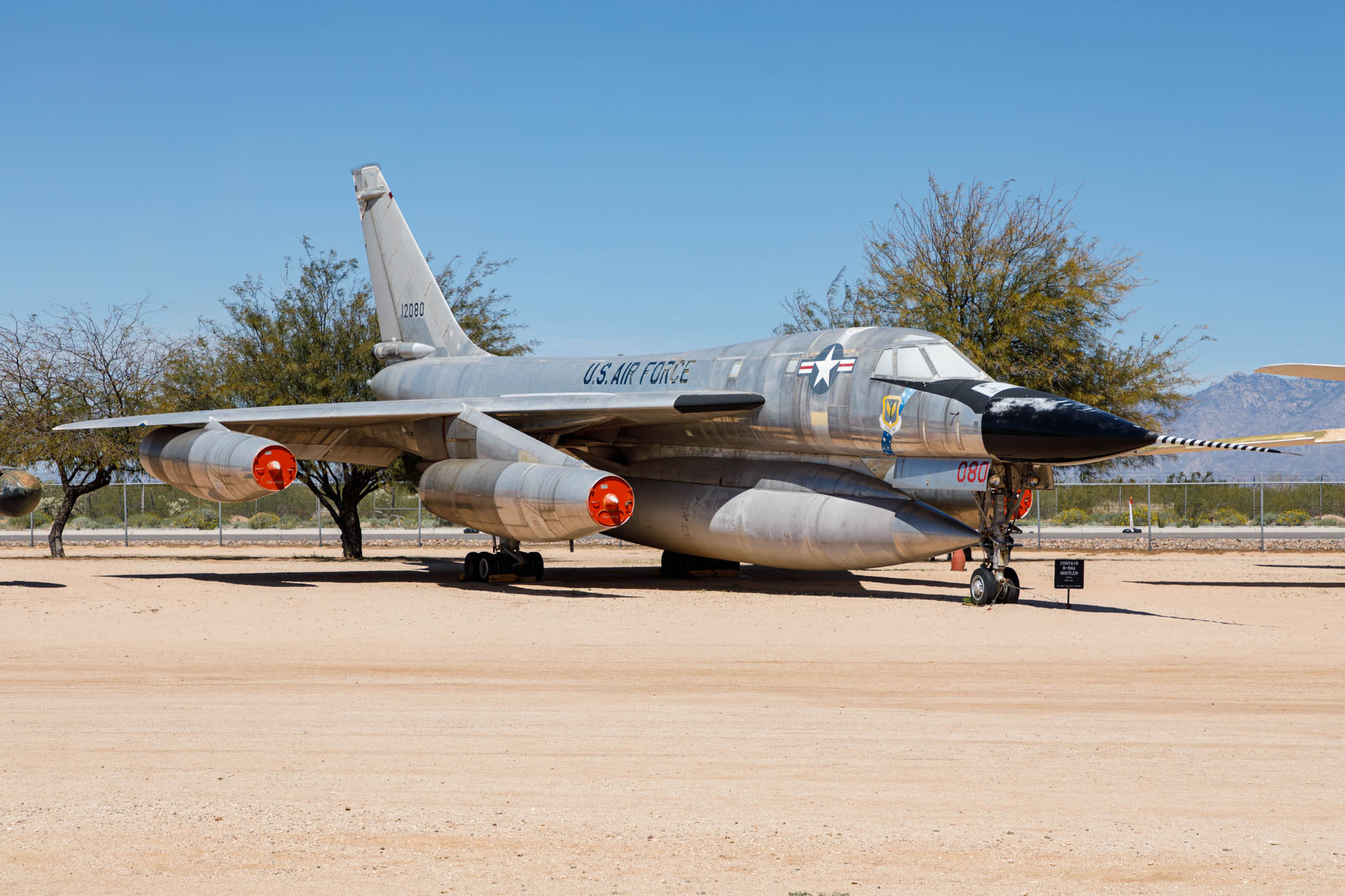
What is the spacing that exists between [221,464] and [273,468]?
2.88 ft

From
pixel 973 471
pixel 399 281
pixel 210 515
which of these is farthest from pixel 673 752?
pixel 210 515

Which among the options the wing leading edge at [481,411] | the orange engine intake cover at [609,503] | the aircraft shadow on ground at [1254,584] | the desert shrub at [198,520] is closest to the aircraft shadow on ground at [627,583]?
the aircraft shadow on ground at [1254,584]

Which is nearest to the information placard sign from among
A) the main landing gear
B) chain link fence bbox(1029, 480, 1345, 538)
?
the main landing gear

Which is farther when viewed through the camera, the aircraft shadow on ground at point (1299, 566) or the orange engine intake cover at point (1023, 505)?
the aircraft shadow on ground at point (1299, 566)

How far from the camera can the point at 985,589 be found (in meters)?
16.5

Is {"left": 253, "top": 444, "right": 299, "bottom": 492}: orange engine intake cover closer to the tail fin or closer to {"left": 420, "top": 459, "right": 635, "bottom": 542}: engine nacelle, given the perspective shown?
{"left": 420, "top": 459, "right": 635, "bottom": 542}: engine nacelle

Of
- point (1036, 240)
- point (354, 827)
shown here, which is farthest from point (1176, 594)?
point (354, 827)

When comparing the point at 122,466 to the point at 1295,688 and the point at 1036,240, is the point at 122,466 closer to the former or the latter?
the point at 1036,240

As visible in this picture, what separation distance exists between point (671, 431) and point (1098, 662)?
33.3ft

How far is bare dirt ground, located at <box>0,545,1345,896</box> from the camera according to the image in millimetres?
5352

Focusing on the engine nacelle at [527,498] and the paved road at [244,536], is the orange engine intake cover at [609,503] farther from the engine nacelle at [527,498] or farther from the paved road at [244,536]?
Answer: the paved road at [244,536]

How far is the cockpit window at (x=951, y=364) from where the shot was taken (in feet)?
55.9

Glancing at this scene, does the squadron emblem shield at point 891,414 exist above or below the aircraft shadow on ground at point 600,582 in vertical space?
above

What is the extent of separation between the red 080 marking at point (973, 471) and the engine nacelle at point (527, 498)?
4.49 meters
